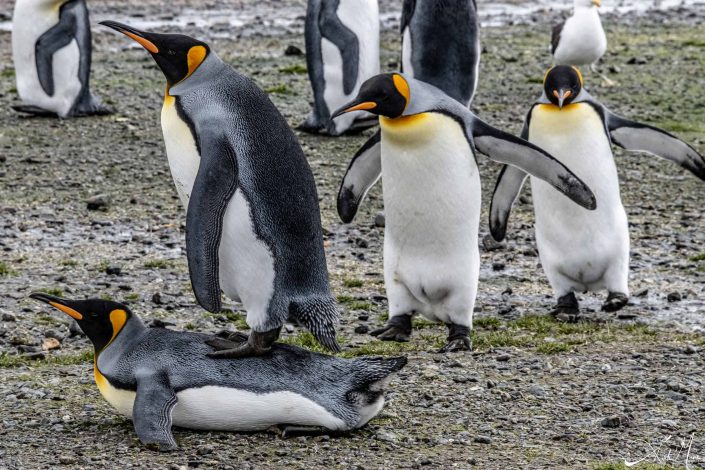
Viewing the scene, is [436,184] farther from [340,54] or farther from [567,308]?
[340,54]

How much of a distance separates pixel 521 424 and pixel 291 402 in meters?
0.78

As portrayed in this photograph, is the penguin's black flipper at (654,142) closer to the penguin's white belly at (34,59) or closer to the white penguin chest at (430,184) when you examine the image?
the white penguin chest at (430,184)

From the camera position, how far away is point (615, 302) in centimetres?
579

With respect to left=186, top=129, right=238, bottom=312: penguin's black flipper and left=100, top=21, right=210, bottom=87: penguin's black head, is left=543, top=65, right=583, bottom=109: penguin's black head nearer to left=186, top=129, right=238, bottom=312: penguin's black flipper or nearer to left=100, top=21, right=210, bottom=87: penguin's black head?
left=100, top=21, right=210, bottom=87: penguin's black head

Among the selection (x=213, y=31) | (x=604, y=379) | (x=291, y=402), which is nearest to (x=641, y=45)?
(x=213, y=31)

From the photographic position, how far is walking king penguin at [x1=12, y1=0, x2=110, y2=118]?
10195 millimetres

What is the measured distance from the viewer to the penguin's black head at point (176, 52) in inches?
167

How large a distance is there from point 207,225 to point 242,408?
1.90 ft

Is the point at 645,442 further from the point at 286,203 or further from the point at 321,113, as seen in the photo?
the point at 321,113

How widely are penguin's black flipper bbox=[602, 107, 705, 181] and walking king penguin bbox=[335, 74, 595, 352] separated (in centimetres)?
92

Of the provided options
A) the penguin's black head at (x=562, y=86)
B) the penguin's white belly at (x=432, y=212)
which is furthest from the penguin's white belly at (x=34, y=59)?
the penguin's white belly at (x=432, y=212)

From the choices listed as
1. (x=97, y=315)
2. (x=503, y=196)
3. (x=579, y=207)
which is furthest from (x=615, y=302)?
(x=97, y=315)

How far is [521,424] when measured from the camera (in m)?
4.19

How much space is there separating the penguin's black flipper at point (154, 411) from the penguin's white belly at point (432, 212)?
1500mm
